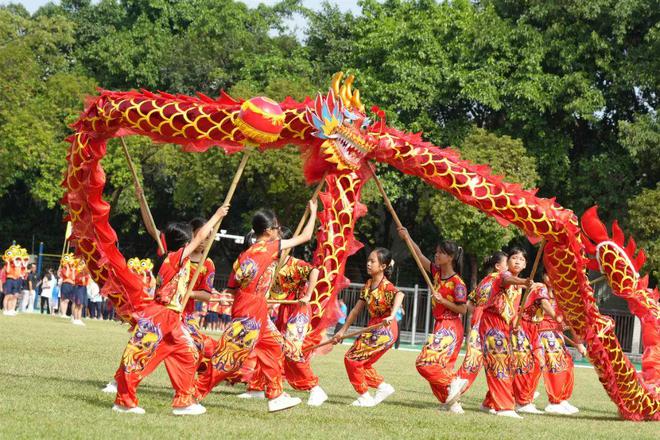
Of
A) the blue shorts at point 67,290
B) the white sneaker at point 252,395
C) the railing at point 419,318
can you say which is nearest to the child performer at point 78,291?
the blue shorts at point 67,290

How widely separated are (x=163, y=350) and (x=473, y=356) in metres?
3.84

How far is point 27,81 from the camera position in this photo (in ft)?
116

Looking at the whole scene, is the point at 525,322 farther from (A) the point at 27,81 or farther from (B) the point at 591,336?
(A) the point at 27,81

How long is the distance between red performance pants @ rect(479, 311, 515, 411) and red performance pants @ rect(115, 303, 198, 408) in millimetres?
3504

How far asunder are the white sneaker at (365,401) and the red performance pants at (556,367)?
2.47 m

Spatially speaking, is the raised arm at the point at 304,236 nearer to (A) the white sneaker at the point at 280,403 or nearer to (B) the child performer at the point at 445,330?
(A) the white sneaker at the point at 280,403

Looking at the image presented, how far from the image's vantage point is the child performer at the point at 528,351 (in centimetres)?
1146

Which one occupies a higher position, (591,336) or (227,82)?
(227,82)

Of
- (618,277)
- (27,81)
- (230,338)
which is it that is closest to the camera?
(230,338)

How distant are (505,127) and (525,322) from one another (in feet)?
62.2

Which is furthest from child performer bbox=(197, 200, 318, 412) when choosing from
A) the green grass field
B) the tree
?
the tree

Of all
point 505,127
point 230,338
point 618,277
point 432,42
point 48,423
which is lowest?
point 48,423

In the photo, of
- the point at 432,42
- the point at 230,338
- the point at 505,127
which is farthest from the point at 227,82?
the point at 230,338

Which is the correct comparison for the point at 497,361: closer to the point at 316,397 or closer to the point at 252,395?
the point at 316,397
